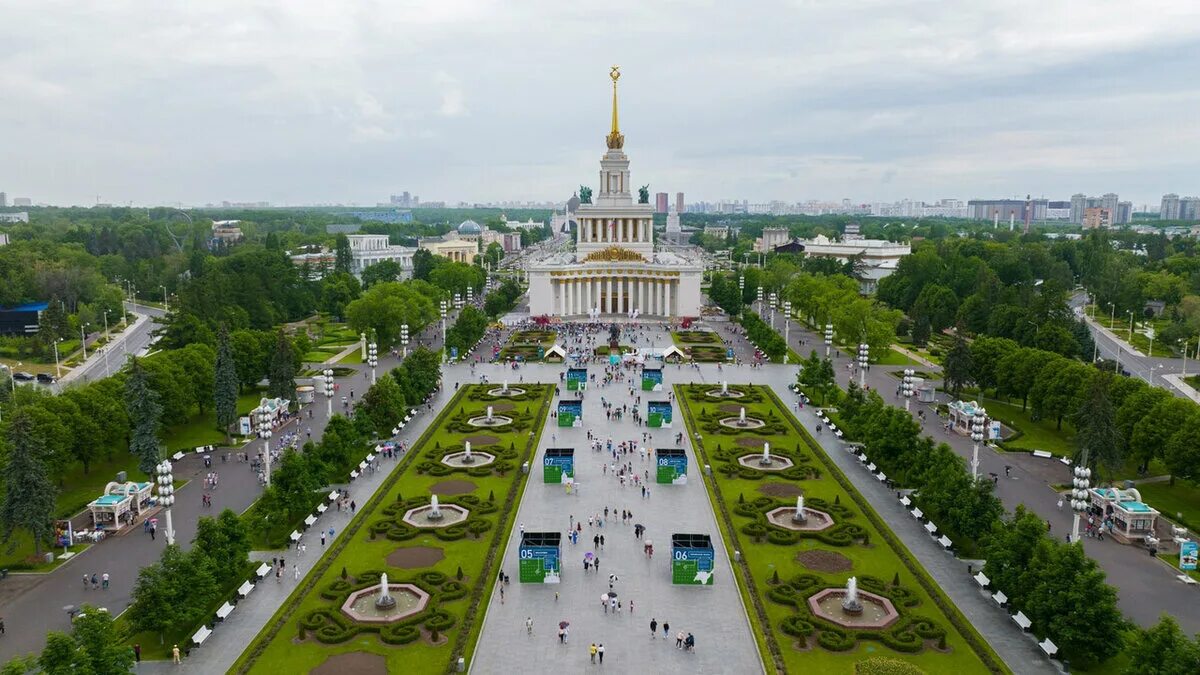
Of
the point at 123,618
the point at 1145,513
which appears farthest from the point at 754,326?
the point at 123,618

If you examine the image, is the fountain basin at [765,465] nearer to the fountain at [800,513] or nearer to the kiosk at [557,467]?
the fountain at [800,513]

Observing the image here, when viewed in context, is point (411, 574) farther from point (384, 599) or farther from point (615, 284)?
point (615, 284)

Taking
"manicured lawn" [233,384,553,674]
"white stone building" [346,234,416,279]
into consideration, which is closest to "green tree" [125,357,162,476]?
"manicured lawn" [233,384,553,674]

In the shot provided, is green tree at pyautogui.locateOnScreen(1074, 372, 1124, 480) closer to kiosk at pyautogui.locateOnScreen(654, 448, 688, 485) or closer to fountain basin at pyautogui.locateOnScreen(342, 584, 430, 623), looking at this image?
kiosk at pyautogui.locateOnScreen(654, 448, 688, 485)

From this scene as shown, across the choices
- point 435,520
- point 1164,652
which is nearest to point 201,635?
point 435,520

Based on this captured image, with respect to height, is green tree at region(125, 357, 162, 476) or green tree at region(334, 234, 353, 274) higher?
green tree at region(334, 234, 353, 274)
